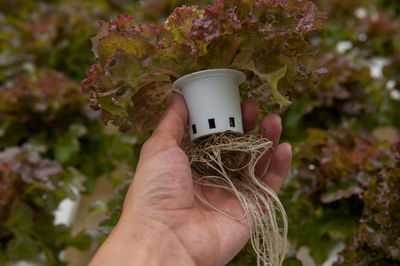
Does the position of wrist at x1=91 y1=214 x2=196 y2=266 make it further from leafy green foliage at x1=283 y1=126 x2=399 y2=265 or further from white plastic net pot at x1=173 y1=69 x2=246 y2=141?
leafy green foliage at x1=283 y1=126 x2=399 y2=265

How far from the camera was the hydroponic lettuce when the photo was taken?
2.42ft

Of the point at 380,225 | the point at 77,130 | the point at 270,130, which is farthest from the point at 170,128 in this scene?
the point at 77,130

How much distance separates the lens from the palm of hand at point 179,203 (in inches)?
29.6

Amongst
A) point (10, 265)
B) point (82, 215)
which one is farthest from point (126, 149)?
point (10, 265)

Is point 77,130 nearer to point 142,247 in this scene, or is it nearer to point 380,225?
point 142,247

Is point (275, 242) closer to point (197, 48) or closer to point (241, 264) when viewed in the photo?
point (241, 264)

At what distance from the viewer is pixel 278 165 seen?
872mm

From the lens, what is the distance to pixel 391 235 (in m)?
0.92

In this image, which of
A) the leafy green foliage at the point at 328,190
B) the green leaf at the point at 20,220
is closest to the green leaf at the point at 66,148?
the green leaf at the point at 20,220

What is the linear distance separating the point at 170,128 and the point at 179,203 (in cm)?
15

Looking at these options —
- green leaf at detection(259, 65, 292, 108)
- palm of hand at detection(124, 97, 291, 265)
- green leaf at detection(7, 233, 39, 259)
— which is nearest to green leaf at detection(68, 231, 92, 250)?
green leaf at detection(7, 233, 39, 259)

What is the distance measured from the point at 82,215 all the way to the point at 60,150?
28cm

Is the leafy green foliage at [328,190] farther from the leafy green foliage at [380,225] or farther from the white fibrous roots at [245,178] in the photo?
the white fibrous roots at [245,178]

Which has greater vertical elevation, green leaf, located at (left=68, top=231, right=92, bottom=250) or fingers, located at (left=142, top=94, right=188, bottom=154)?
fingers, located at (left=142, top=94, right=188, bottom=154)
